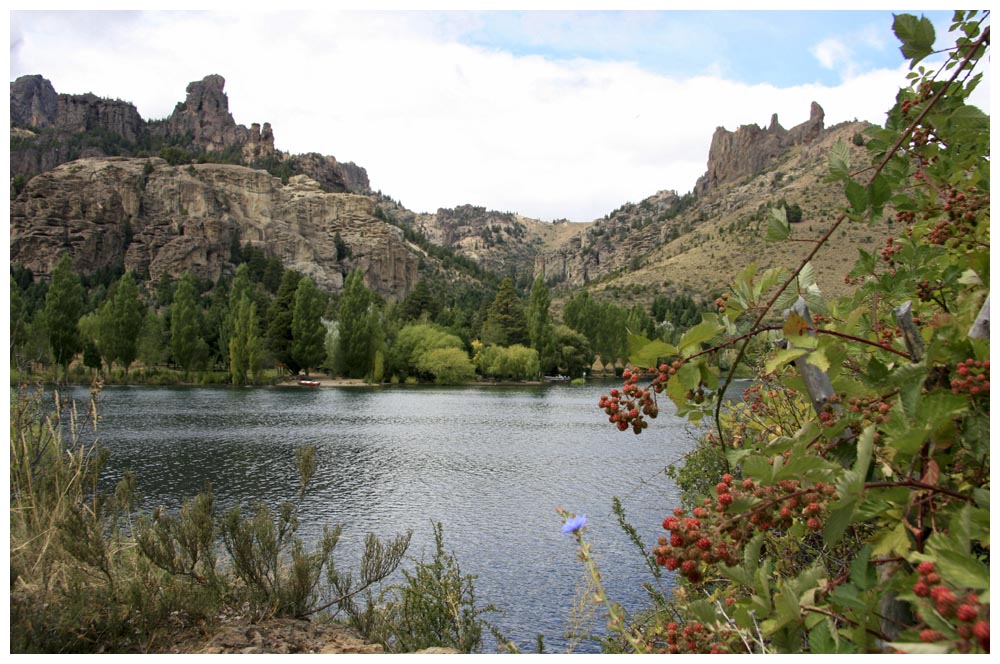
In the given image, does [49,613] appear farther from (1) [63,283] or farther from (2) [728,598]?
(1) [63,283]

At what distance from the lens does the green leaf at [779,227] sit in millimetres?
1354

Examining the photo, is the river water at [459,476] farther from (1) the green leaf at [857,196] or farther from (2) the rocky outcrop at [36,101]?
(2) the rocky outcrop at [36,101]

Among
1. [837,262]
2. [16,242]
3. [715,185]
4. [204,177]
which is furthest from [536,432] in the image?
[715,185]

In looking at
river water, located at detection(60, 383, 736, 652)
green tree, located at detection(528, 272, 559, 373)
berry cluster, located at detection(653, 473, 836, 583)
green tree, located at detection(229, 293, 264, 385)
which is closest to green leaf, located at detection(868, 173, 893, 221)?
berry cluster, located at detection(653, 473, 836, 583)

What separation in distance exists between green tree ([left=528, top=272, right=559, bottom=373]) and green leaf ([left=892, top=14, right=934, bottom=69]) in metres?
46.6

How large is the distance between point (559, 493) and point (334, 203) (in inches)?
4108

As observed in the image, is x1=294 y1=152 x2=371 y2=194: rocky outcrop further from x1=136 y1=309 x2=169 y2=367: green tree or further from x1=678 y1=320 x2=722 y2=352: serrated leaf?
x1=678 y1=320 x2=722 y2=352: serrated leaf

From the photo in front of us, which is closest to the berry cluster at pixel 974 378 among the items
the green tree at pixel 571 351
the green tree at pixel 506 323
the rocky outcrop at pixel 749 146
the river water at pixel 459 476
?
the river water at pixel 459 476

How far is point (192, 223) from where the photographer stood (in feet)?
282

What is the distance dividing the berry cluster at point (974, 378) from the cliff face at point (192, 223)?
88.5 meters

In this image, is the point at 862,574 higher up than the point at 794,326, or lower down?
lower down

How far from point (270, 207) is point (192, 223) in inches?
759

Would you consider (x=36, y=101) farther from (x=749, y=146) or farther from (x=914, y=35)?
(x=914, y=35)

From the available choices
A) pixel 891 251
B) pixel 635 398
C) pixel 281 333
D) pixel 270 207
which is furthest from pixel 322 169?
pixel 635 398
